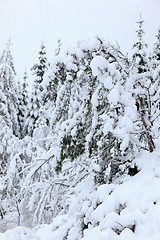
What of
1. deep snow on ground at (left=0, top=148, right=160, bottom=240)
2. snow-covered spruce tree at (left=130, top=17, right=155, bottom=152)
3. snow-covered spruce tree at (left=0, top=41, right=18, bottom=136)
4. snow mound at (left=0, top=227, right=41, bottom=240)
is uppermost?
snow-covered spruce tree at (left=0, top=41, right=18, bottom=136)

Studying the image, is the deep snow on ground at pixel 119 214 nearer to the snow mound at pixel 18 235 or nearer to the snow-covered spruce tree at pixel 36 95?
the snow mound at pixel 18 235

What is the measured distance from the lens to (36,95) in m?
14.7

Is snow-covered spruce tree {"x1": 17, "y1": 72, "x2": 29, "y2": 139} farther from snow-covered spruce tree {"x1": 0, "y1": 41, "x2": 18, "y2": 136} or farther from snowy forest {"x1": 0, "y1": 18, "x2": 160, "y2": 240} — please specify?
snowy forest {"x1": 0, "y1": 18, "x2": 160, "y2": 240}

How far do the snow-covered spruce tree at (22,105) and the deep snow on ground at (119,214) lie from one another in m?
11.5

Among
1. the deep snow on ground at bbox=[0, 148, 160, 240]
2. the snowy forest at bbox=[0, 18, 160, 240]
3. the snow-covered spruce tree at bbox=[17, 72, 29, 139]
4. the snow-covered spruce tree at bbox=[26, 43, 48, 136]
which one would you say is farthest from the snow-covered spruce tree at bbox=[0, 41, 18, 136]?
the deep snow on ground at bbox=[0, 148, 160, 240]

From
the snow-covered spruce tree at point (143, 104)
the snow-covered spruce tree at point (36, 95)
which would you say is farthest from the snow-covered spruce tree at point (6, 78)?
the snow-covered spruce tree at point (143, 104)

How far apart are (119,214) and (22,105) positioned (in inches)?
532

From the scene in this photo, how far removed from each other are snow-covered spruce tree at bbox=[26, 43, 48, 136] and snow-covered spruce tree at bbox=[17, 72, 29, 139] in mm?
377

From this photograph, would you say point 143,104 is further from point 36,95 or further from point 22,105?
point 22,105

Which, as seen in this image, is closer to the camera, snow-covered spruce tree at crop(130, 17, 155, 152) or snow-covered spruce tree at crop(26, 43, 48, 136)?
snow-covered spruce tree at crop(130, 17, 155, 152)

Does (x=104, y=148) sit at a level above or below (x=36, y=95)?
below

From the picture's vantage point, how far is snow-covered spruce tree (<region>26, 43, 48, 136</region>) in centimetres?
1440

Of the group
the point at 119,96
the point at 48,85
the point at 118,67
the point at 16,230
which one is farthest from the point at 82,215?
the point at 118,67

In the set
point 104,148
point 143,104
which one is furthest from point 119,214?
point 143,104
